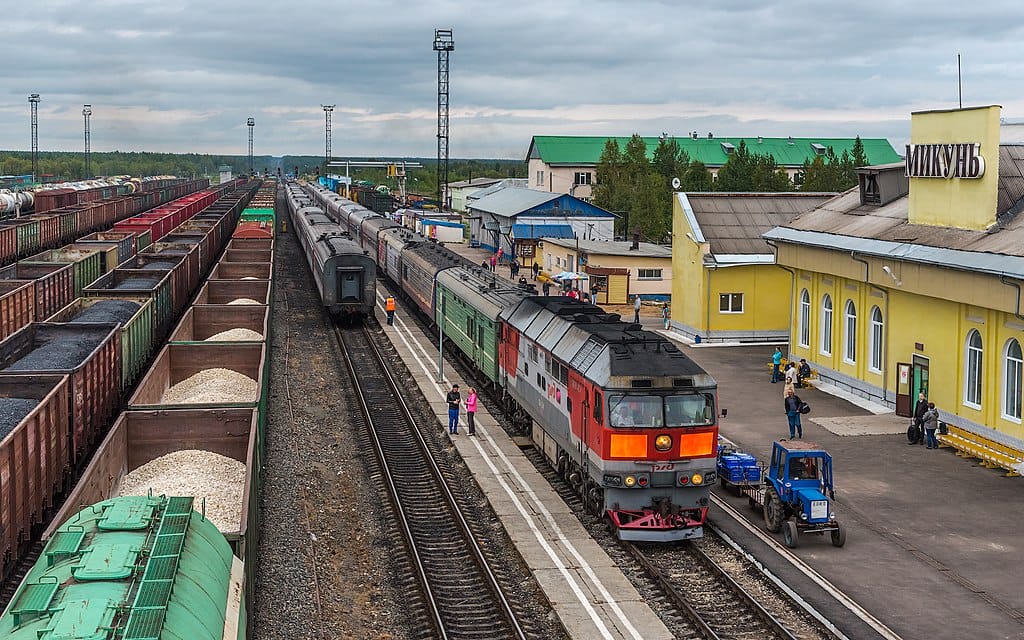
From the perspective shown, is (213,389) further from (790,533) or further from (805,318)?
(805,318)

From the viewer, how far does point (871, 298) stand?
29953mm

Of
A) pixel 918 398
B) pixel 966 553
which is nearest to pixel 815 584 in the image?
pixel 966 553

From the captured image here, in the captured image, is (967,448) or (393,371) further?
(393,371)

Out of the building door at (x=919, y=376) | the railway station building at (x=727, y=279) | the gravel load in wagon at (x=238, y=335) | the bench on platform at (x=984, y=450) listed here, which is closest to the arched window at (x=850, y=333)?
the building door at (x=919, y=376)

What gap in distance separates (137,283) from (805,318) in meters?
22.4

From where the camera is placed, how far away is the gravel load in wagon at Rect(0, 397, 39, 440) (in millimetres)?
15547

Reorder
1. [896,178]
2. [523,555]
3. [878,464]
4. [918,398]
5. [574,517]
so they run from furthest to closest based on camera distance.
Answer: [896,178] < [918,398] < [878,464] < [574,517] < [523,555]

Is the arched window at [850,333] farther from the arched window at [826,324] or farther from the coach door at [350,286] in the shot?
the coach door at [350,286]

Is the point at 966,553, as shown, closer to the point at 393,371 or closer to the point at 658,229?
the point at 393,371

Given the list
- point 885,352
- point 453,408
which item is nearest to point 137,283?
point 453,408

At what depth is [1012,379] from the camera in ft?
78.1

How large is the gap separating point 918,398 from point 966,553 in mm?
10380

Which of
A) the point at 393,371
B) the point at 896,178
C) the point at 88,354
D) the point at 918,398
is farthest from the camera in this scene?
the point at 393,371

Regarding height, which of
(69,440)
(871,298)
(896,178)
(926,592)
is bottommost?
(926,592)
